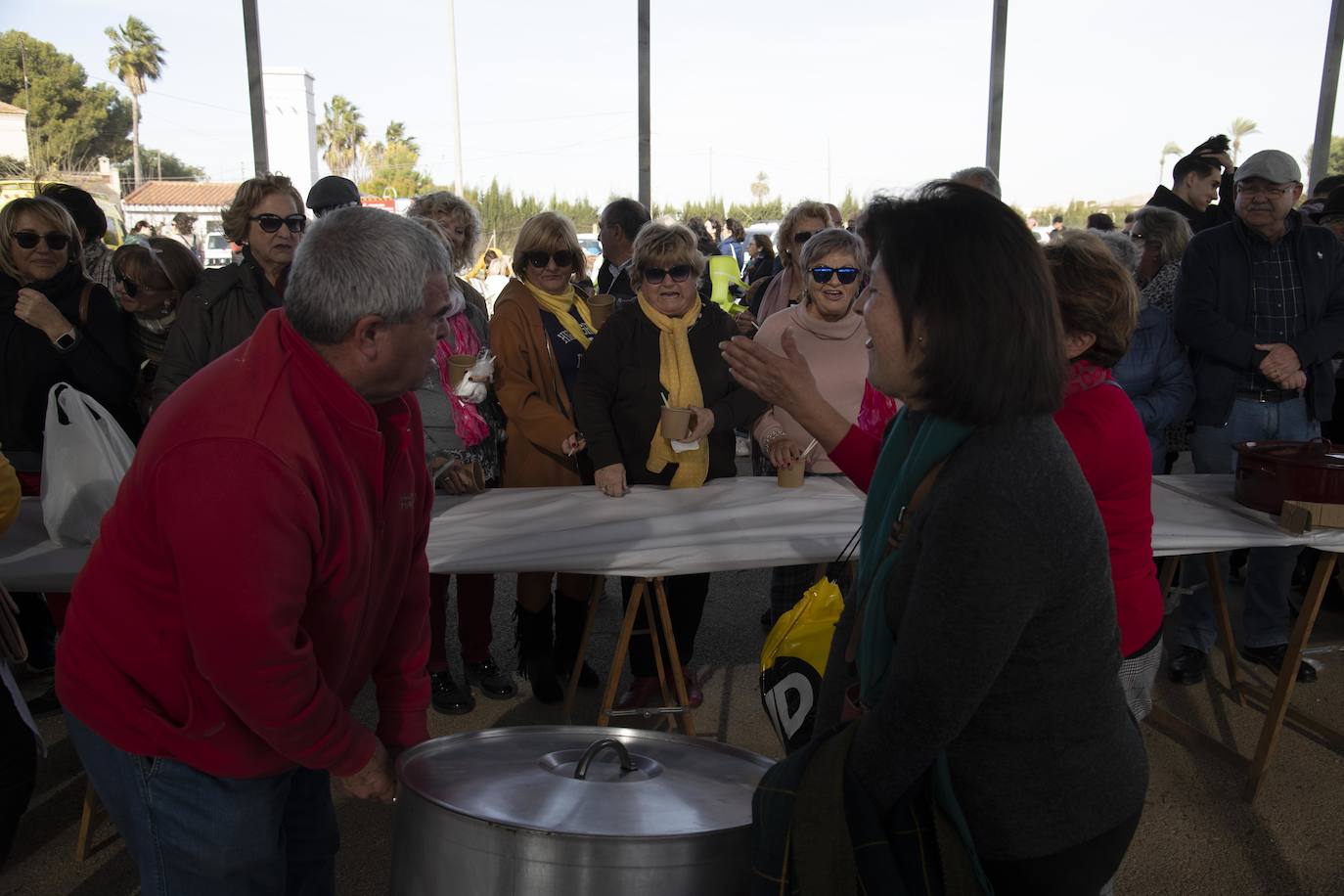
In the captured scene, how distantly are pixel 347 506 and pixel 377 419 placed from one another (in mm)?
191

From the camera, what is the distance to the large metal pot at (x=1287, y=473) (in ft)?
10.4

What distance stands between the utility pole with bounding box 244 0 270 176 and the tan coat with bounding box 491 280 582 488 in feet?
11.7

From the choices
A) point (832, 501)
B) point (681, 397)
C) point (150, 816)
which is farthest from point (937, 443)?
point (681, 397)

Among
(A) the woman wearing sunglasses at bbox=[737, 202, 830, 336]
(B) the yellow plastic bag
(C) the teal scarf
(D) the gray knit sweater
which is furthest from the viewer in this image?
(A) the woman wearing sunglasses at bbox=[737, 202, 830, 336]

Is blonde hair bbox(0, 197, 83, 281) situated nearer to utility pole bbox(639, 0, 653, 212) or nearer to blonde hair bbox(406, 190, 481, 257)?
blonde hair bbox(406, 190, 481, 257)

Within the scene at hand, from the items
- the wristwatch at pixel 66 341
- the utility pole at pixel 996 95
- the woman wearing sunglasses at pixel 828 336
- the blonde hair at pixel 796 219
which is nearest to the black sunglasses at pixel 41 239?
the wristwatch at pixel 66 341

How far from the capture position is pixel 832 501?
135 inches

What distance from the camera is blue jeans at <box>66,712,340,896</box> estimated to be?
5.07ft

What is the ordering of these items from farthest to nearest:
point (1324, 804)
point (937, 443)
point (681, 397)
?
point (681, 397) < point (1324, 804) < point (937, 443)

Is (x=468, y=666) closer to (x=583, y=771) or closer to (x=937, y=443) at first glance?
(x=583, y=771)

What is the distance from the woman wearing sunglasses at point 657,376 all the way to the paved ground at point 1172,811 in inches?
20.5

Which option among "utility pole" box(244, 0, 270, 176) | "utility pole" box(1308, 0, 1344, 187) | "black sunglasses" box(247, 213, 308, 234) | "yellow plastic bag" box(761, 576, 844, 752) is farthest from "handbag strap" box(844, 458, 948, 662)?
"utility pole" box(1308, 0, 1344, 187)

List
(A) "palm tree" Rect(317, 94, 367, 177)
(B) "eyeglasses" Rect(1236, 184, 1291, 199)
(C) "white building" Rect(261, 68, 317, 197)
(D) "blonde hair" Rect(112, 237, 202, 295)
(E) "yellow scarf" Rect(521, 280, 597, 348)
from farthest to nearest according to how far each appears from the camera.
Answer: (A) "palm tree" Rect(317, 94, 367, 177), (C) "white building" Rect(261, 68, 317, 197), (B) "eyeglasses" Rect(1236, 184, 1291, 199), (D) "blonde hair" Rect(112, 237, 202, 295), (E) "yellow scarf" Rect(521, 280, 597, 348)

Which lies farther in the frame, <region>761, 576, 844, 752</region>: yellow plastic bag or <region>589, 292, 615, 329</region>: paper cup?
<region>589, 292, 615, 329</region>: paper cup
